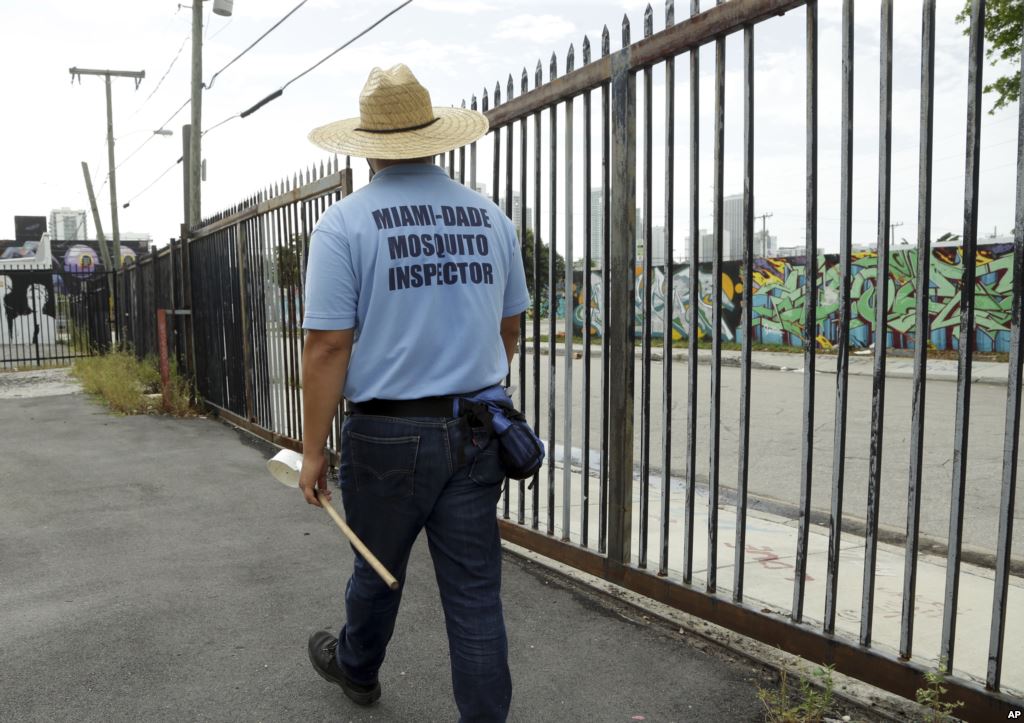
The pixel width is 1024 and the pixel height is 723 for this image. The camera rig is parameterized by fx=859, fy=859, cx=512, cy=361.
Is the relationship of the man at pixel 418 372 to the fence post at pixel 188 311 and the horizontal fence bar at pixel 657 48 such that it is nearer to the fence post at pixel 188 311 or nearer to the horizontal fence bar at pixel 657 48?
the horizontal fence bar at pixel 657 48

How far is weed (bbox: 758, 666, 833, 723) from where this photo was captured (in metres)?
2.76

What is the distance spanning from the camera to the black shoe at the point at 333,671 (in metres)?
2.92

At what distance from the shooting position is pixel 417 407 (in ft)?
8.05

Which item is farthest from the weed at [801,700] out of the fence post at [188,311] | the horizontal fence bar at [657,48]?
the fence post at [188,311]

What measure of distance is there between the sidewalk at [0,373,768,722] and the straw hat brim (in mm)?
1853

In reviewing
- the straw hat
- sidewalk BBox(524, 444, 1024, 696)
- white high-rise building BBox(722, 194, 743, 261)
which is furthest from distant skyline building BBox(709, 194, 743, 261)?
sidewalk BBox(524, 444, 1024, 696)

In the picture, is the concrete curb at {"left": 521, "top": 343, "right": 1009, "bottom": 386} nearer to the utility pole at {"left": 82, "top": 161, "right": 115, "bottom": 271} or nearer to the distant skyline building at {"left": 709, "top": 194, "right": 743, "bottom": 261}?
the distant skyline building at {"left": 709, "top": 194, "right": 743, "bottom": 261}

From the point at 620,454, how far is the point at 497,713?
1.70 meters

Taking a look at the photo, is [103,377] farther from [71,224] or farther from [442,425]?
[71,224]

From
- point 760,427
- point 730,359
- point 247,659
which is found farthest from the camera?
point 730,359

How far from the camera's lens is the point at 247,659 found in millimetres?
3346

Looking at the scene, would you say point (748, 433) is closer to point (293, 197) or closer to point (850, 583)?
point (850, 583)

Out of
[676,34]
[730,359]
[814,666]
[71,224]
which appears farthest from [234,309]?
[71,224]

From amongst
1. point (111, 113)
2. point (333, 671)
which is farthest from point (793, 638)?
point (111, 113)
